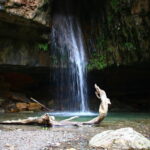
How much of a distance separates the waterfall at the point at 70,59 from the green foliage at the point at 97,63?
0.88 ft

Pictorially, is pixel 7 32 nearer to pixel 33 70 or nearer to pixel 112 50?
pixel 33 70

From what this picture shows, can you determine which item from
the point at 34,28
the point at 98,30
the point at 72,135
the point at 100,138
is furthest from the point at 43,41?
the point at 100,138

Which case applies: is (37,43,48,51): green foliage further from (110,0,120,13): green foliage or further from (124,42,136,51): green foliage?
(124,42,136,51): green foliage

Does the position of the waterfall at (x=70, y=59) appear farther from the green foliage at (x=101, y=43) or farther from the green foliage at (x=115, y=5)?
the green foliage at (x=115, y=5)

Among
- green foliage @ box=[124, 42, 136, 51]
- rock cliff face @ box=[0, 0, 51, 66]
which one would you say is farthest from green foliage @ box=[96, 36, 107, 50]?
rock cliff face @ box=[0, 0, 51, 66]

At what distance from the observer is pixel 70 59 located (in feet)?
46.2

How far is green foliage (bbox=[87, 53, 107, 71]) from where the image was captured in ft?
45.5

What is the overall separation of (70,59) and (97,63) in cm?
116

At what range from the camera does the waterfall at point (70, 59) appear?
14016 mm

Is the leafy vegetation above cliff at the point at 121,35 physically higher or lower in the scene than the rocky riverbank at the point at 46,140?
higher

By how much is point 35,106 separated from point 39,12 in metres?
4.60

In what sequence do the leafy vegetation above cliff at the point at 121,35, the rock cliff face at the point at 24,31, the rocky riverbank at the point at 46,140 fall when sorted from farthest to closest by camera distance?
the leafy vegetation above cliff at the point at 121,35
the rock cliff face at the point at 24,31
the rocky riverbank at the point at 46,140

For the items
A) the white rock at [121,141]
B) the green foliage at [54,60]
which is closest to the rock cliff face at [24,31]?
the green foliage at [54,60]

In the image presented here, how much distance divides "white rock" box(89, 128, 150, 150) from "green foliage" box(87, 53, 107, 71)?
8615 mm
